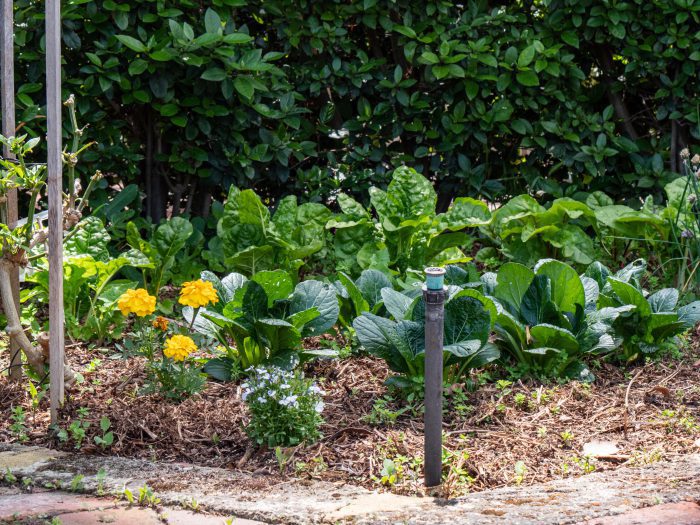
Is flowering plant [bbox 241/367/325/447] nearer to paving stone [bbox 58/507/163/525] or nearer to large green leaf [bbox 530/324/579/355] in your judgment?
paving stone [bbox 58/507/163/525]

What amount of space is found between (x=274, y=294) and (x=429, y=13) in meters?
2.35

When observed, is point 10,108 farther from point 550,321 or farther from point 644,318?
point 644,318

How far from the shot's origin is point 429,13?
17.8ft

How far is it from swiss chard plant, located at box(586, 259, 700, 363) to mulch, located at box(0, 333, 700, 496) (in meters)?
0.10

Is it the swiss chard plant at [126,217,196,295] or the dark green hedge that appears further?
the dark green hedge

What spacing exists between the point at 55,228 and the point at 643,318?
2535mm

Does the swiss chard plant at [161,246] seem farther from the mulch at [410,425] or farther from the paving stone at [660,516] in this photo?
the paving stone at [660,516]

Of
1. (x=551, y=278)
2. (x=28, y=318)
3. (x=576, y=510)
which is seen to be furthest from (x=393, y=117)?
(x=576, y=510)

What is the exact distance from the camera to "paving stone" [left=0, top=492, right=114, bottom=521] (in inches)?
108

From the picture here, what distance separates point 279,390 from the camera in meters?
3.31

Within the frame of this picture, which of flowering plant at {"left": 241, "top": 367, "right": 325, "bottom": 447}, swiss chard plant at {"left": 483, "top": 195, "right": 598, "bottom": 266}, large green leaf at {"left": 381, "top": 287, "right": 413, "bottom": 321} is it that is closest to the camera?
flowering plant at {"left": 241, "top": 367, "right": 325, "bottom": 447}

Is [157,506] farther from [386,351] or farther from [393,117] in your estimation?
[393,117]

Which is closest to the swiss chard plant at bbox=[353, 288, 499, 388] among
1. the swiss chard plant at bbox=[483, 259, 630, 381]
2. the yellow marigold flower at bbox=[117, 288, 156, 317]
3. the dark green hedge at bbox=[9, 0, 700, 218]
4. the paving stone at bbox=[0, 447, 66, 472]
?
the swiss chard plant at bbox=[483, 259, 630, 381]

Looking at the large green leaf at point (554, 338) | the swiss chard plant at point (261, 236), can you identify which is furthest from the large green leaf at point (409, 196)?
the large green leaf at point (554, 338)
